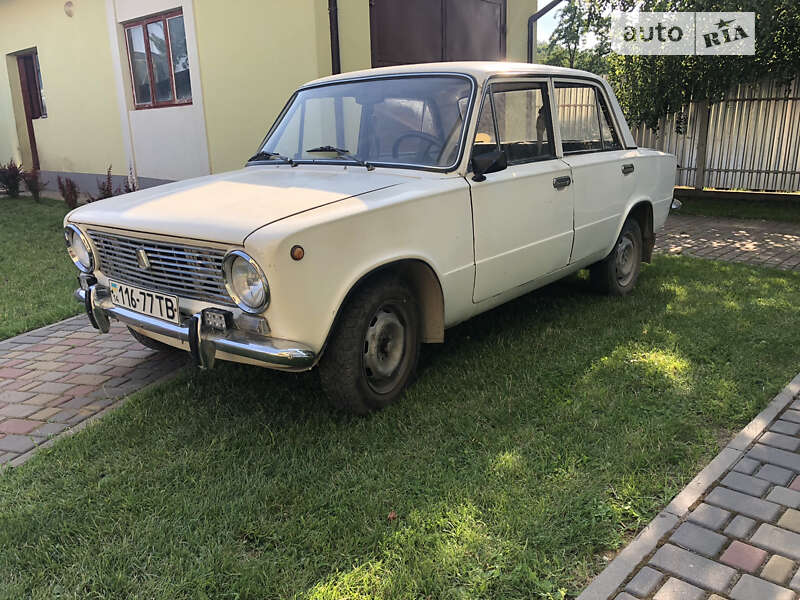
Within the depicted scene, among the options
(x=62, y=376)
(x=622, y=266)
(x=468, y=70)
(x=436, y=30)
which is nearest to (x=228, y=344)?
(x=62, y=376)

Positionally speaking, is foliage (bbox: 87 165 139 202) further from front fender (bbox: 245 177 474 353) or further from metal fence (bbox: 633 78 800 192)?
metal fence (bbox: 633 78 800 192)

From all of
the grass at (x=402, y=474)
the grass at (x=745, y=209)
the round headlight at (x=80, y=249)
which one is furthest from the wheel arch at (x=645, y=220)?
the grass at (x=745, y=209)

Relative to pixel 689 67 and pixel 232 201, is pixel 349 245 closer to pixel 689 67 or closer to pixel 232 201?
pixel 232 201

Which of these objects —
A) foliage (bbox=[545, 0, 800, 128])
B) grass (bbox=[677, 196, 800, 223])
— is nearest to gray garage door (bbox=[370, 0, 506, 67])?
foliage (bbox=[545, 0, 800, 128])

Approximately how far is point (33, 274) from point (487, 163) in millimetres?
5663

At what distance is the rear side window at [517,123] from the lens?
420 centimetres

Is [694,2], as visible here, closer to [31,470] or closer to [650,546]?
[650,546]

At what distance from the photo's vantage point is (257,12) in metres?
9.16

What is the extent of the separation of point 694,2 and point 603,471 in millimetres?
9224

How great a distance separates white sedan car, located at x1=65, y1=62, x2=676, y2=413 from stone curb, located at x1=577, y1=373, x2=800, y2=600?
1.58 metres

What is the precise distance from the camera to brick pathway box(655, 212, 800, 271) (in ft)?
24.2

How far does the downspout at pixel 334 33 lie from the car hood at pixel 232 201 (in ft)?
15.9

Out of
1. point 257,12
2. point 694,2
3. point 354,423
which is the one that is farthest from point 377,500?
point 694,2

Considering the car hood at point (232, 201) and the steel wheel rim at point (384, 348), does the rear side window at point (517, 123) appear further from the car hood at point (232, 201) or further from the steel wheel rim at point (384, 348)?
the steel wheel rim at point (384, 348)
